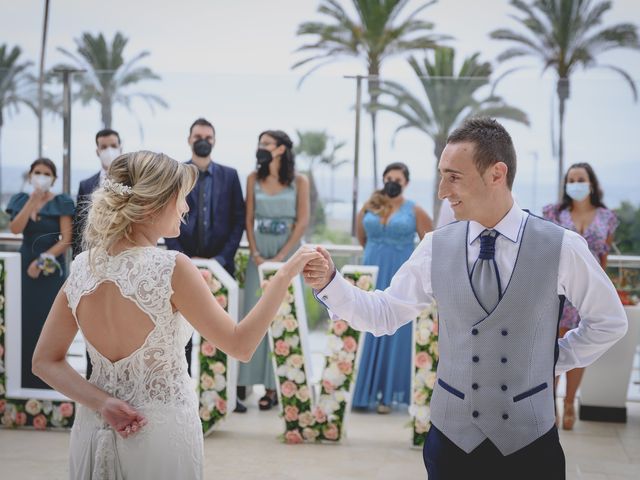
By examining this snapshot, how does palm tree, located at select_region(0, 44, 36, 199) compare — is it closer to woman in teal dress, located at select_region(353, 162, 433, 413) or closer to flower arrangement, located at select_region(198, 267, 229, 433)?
flower arrangement, located at select_region(198, 267, 229, 433)

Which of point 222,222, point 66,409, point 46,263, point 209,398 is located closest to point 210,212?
point 222,222

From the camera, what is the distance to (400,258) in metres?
6.20

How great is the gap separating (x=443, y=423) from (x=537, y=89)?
4.78 metres

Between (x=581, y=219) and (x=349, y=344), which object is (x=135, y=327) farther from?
(x=581, y=219)

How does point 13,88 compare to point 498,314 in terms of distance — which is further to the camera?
point 13,88

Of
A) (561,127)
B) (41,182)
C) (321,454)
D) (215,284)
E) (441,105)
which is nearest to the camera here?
(321,454)

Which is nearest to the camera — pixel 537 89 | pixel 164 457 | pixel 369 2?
pixel 164 457

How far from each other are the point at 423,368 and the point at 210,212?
5.73 feet

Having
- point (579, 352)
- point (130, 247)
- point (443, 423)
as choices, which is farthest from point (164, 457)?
point (579, 352)

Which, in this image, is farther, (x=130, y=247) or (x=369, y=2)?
(x=369, y=2)

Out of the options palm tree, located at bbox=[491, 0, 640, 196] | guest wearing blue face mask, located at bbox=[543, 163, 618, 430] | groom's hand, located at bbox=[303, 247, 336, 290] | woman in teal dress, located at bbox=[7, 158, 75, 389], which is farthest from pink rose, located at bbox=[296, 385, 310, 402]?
palm tree, located at bbox=[491, 0, 640, 196]

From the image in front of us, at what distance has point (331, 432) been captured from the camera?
5.27m

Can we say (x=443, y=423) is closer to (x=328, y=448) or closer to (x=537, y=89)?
(x=328, y=448)

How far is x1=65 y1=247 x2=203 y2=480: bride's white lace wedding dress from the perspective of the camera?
7.61 feet
